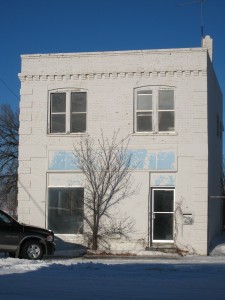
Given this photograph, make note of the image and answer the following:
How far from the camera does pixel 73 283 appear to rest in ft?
36.1

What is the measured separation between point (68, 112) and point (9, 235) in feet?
19.1

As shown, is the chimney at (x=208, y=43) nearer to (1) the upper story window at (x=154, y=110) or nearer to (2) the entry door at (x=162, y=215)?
(1) the upper story window at (x=154, y=110)

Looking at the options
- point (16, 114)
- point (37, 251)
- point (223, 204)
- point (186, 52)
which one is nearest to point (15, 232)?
point (37, 251)

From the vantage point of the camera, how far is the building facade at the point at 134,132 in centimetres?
1836

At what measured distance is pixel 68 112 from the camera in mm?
19375

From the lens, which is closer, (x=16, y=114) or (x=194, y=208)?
(x=194, y=208)

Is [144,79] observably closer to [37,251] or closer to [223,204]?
[37,251]

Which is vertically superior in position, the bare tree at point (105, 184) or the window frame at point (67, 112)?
the window frame at point (67, 112)

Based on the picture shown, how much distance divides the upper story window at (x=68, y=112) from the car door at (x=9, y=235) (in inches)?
201

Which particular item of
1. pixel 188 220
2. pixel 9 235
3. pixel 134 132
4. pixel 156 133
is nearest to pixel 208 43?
pixel 156 133

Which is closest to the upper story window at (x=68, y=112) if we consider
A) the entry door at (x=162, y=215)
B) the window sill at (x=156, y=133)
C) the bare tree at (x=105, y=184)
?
the bare tree at (x=105, y=184)

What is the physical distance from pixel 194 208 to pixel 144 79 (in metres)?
4.90

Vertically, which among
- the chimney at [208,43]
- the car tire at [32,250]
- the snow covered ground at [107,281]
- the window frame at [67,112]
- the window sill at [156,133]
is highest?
the chimney at [208,43]

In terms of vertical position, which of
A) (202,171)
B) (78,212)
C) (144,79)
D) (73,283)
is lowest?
(73,283)
